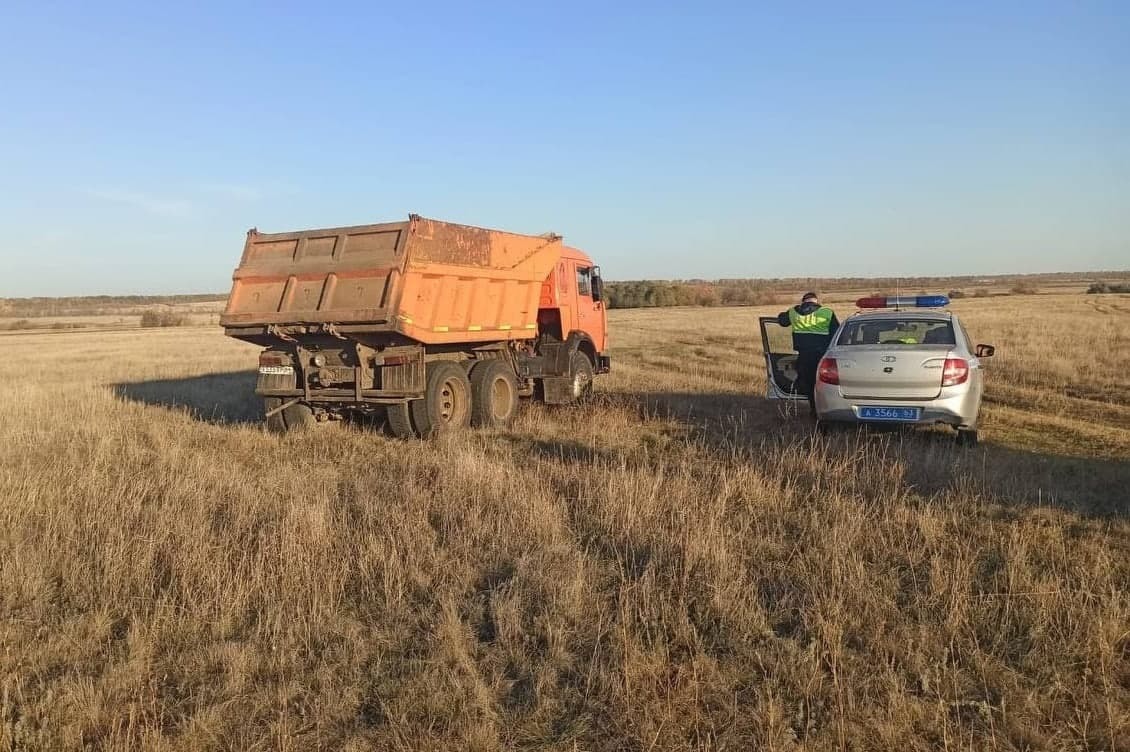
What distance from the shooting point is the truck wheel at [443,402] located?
9750 mm

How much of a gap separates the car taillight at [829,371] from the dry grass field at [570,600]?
833 mm

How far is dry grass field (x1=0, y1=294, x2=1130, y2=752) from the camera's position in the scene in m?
3.18

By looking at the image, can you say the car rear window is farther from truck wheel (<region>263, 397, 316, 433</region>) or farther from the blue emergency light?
truck wheel (<region>263, 397, 316, 433</region>)

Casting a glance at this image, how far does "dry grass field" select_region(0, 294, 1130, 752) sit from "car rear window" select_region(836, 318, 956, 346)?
1.26 m

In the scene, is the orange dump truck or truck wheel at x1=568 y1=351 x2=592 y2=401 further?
truck wheel at x1=568 y1=351 x2=592 y2=401

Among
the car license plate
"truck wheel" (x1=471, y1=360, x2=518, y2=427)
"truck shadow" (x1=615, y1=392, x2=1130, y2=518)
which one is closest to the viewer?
"truck shadow" (x1=615, y1=392, x2=1130, y2=518)

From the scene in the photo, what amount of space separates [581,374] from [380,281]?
480 cm

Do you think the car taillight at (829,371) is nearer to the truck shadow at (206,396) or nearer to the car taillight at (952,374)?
the car taillight at (952,374)

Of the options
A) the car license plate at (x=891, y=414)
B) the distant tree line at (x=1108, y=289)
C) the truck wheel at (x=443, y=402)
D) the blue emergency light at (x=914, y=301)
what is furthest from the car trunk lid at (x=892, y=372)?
the distant tree line at (x=1108, y=289)

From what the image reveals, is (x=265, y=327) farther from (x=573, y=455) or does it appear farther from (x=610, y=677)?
(x=610, y=677)

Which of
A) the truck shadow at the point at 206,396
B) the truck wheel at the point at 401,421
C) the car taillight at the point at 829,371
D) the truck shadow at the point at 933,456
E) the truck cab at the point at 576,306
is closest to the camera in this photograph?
the truck shadow at the point at 933,456

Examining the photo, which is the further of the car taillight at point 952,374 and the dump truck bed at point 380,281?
the dump truck bed at point 380,281

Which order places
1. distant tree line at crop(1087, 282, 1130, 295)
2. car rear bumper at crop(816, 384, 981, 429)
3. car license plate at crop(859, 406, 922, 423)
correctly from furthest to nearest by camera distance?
distant tree line at crop(1087, 282, 1130, 295) < car license plate at crop(859, 406, 922, 423) < car rear bumper at crop(816, 384, 981, 429)

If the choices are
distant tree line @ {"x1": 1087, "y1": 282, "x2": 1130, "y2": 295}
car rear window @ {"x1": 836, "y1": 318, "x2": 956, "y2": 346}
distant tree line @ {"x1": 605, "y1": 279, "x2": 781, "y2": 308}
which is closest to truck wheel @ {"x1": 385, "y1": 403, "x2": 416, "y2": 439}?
car rear window @ {"x1": 836, "y1": 318, "x2": 956, "y2": 346}
